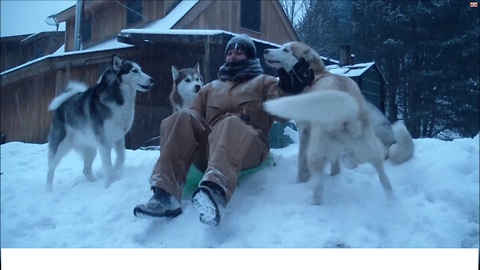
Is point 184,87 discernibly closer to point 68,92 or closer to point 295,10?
point 68,92

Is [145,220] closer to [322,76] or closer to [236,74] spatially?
[236,74]

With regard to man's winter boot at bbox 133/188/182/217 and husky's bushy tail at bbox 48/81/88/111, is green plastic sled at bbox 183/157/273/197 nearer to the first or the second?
man's winter boot at bbox 133/188/182/217

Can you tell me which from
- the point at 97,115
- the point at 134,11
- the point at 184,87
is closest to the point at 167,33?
the point at 134,11

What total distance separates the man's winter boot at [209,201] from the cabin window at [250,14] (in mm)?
2208

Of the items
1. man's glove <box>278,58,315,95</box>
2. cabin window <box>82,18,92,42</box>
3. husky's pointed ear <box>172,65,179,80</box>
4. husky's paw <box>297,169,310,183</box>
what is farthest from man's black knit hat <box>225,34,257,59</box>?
cabin window <box>82,18,92,42</box>

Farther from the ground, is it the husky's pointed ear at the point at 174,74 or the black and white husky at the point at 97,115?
the husky's pointed ear at the point at 174,74

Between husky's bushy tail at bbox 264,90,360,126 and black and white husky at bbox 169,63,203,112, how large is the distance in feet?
4.45

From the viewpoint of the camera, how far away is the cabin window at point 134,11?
124 inches

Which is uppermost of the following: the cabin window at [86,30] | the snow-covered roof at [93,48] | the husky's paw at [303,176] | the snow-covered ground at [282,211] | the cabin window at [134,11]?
the cabin window at [134,11]

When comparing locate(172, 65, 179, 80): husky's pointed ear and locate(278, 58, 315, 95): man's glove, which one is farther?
locate(172, 65, 179, 80): husky's pointed ear

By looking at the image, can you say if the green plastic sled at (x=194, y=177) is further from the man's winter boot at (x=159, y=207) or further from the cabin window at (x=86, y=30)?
the cabin window at (x=86, y=30)

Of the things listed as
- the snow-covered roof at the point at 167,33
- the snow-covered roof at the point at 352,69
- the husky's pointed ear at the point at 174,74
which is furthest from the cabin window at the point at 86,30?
the snow-covered roof at the point at 352,69

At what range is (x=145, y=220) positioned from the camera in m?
2.01

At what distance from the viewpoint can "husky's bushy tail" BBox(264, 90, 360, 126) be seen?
1788mm
